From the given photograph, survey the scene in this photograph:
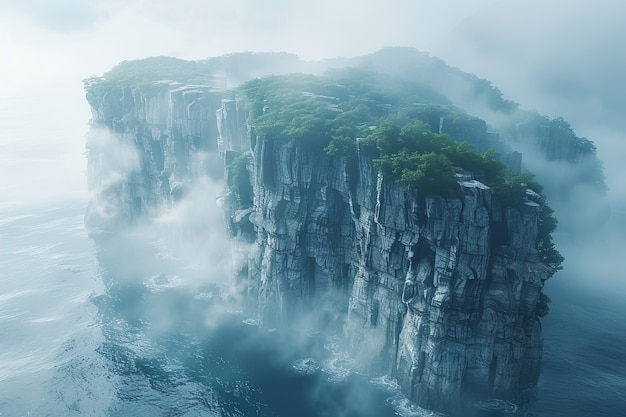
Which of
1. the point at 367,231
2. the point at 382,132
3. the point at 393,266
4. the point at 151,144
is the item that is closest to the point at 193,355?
→ the point at 367,231

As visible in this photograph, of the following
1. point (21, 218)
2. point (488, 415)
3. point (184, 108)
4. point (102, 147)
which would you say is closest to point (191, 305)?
point (184, 108)

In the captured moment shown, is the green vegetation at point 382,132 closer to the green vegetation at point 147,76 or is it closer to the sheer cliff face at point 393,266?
the sheer cliff face at point 393,266

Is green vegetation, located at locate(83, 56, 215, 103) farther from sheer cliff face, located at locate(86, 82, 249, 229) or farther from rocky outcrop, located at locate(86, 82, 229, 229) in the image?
sheer cliff face, located at locate(86, 82, 249, 229)

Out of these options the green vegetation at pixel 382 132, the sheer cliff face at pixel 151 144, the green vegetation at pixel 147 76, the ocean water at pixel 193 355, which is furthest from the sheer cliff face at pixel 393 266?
the green vegetation at pixel 147 76

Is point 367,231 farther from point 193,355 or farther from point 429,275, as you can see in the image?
point 193,355

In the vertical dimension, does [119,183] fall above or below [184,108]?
below

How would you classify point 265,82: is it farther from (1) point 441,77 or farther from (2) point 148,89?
(1) point 441,77
